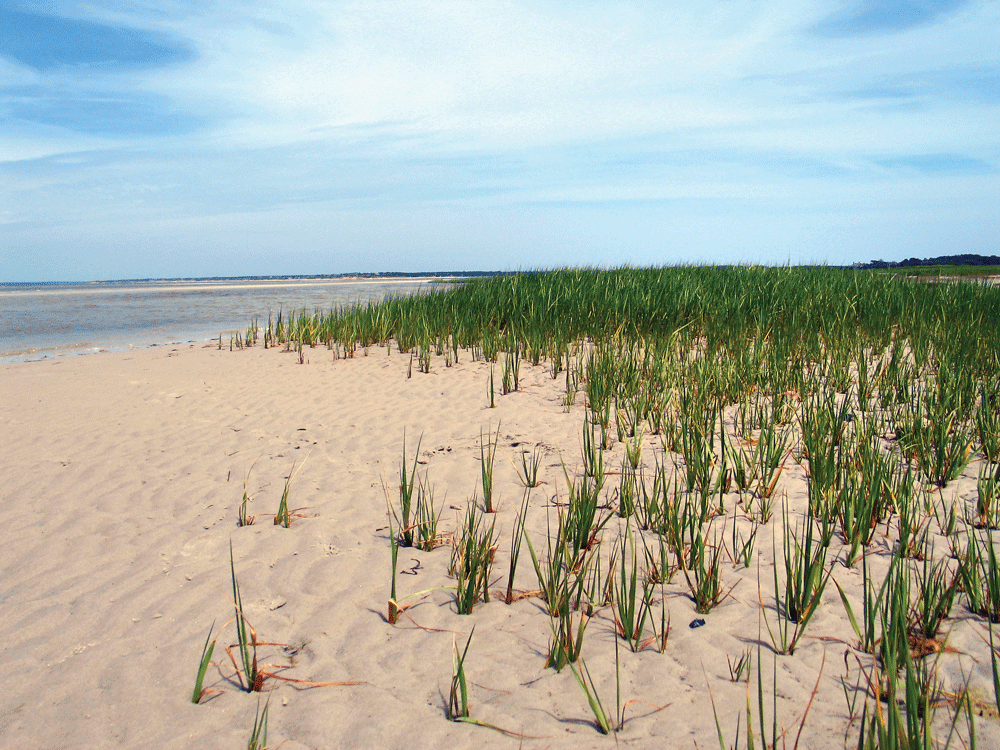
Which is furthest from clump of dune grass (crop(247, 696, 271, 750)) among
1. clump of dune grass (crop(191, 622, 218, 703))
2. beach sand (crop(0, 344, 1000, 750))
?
clump of dune grass (crop(191, 622, 218, 703))

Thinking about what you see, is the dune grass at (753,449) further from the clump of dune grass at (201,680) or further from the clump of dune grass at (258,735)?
the clump of dune grass at (201,680)

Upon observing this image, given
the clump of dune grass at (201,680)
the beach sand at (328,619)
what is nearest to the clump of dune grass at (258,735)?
the beach sand at (328,619)

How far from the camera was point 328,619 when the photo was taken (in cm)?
252

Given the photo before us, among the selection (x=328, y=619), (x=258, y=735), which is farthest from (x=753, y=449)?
(x=258, y=735)

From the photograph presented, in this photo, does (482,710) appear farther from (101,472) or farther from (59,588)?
(101,472)

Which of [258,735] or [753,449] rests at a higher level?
[753,449]

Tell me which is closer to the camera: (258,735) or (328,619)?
(258,735)

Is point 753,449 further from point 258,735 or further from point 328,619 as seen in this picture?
point 258,735

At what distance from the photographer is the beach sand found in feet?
6.24

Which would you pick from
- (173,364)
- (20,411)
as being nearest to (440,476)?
(20,411)

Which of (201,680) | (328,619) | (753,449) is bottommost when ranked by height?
(328,619)

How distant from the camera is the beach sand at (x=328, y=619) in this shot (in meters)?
1.90

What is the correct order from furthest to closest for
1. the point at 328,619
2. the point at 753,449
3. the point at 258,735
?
the point at 753,449
the point at 328,619
the point at 258,735

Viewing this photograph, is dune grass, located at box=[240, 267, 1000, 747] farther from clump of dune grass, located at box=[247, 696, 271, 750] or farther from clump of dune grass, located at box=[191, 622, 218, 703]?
clump of dune grass, located at box=[191, 622, 218, 703]
